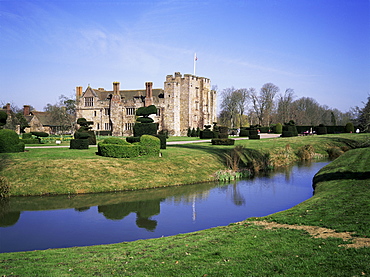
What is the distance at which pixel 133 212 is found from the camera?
47.6 feet

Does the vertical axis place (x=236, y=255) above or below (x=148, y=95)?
below

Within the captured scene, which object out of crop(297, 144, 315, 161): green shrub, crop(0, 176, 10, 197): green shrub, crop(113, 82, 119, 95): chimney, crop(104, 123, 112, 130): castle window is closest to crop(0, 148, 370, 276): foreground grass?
crop(0, 176, 10, 197): green shrub

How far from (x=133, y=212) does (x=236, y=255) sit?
8279 mm

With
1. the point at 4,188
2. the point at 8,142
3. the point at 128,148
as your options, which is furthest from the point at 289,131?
the point at 4,188

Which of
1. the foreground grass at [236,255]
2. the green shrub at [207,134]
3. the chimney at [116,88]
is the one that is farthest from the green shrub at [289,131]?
the foreground grass at [236,255]

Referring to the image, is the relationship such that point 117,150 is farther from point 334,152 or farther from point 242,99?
point 242,99

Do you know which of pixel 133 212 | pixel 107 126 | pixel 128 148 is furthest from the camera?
pixel 107 126

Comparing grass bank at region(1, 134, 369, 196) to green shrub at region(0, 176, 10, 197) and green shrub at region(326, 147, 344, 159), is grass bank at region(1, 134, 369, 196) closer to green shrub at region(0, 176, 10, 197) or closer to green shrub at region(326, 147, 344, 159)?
green shrub at region(0, 176, 10, 197)

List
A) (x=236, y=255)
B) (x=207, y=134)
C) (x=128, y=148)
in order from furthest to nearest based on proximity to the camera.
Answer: (x=207, y=134) → (x=128, y=148) → (x=236, y=255)

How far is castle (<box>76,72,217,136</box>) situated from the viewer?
175ft

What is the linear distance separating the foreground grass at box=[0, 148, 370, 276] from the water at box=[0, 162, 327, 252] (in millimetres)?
2365

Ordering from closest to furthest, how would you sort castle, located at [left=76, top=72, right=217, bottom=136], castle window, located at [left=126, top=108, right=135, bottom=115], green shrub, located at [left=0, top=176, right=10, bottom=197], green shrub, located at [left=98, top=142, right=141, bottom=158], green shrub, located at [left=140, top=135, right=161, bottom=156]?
green shrub, located at [left=0, top=176, right=10, bottom=197] < green shrub, located at [left=98, top=142, right=141, bottom=158] < green shrub, located at [left=140, top=135, right=161, bottom=156] < castle, located at [left=76, top=72, right=217, bottom=136] < castle window, located at [left=126, top=108, right=135, bottom=115]

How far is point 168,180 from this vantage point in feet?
67.4

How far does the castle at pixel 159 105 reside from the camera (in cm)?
5347
